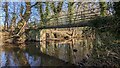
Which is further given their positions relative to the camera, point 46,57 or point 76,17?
point 76,17

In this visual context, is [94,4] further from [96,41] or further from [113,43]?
[113,43]

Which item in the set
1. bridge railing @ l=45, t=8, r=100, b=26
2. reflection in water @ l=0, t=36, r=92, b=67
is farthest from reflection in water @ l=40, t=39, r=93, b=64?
bridge railing @ l=45, t=8, r=100, b=26

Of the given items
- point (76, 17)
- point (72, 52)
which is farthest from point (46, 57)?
point (76, 17)

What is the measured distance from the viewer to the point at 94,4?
17.2 metres

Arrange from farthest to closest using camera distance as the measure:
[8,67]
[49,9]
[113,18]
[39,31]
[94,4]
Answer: [39,31] → [49,9] → [94,4] → [8,67] → [113,18]

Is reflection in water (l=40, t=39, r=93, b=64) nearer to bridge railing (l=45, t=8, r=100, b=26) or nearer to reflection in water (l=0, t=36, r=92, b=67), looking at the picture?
reflection in water (l=0, t=36, r=92, b=67)

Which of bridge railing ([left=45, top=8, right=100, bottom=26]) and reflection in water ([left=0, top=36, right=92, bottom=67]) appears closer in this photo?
bridge railing ([left=45, top=8, right=100, bottom=26])

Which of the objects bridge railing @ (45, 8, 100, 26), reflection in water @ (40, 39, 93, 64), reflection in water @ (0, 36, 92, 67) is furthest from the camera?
reflection in water @ (40, 39, 93, 64)

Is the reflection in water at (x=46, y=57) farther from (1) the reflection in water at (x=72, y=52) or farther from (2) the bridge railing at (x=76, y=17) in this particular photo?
(2) the bridge railing at (x=76, y=17)

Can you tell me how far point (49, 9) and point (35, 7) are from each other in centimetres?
200

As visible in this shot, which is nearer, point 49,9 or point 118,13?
point 118,13

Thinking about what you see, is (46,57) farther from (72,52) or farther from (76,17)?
(76,17)

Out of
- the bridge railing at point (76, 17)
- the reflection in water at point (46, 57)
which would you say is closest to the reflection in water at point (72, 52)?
the reflection in water at point (46, 57)

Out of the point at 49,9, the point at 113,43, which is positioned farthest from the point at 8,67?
the point at 49,9
